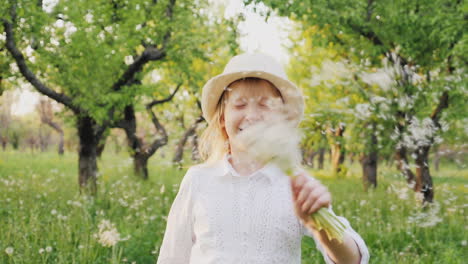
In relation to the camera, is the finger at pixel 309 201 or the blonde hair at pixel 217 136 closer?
the finger at pixel 309 201

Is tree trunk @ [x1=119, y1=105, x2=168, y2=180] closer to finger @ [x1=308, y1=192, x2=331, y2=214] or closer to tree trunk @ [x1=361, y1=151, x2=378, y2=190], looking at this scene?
tree trunk @ [x1=361, y1=151, x2=378, y2=190]

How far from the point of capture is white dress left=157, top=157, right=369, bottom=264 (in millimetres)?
1833

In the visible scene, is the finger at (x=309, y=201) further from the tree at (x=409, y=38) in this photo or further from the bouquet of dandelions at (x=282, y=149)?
the tree at (x=409, y=38)

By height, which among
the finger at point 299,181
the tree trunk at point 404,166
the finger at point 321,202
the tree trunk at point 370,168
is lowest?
the tree trunk at point 370,168

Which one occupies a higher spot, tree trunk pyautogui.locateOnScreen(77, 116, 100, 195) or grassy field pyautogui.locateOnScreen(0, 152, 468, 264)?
tree trunk pyautogui.locateOnScreen(77, 116, 100, 195)

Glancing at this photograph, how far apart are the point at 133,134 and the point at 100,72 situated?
608 centimetres

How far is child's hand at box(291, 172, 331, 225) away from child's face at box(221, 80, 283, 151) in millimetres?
566

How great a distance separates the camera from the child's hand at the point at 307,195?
1.28 metres

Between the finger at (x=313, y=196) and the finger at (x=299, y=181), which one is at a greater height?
the finger at (x=299, y=181)

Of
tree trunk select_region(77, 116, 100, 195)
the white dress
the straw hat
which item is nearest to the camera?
the white dress

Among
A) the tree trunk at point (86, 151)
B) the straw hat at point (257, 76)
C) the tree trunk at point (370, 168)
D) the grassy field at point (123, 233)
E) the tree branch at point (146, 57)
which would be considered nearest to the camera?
the straw hat at point (257, 76)

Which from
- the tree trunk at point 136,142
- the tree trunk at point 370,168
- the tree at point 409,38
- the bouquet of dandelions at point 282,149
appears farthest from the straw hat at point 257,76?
the tree trunk at point 370,168

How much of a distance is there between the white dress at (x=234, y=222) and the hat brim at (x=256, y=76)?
0.35 m

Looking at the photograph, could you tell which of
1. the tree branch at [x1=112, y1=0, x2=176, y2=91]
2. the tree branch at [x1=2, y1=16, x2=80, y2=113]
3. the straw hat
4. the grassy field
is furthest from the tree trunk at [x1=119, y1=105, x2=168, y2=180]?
the straw hat
